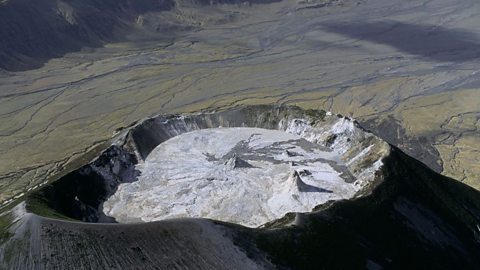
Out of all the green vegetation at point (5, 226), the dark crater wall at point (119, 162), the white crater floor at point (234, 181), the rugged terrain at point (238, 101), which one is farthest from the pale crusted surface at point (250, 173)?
the rugged terrain at point (238, 101)

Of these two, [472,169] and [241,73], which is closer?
[472,169]

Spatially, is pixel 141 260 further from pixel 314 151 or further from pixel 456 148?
pixel 456 148

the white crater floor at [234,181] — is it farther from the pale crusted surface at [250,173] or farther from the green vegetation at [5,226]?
the green vegetation at [5,226]

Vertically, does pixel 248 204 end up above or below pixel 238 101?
above

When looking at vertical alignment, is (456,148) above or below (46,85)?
below

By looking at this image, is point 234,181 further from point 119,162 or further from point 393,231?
point 393,231

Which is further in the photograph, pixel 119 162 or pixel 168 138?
pixel 168 138

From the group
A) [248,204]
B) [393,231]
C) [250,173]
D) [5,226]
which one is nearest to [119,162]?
[250,173]

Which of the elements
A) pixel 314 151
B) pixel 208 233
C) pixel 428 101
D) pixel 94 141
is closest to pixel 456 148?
pixel 428 101
